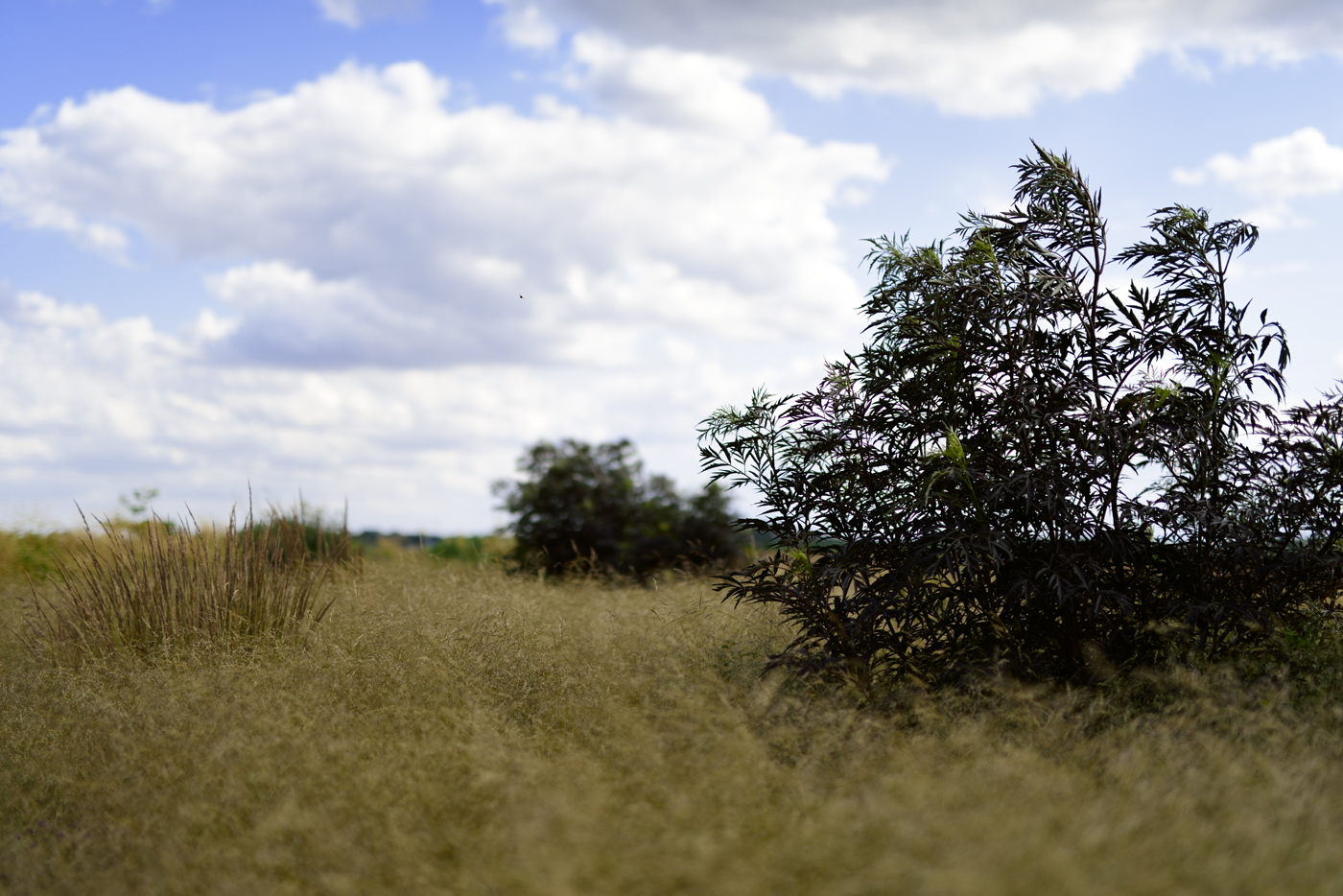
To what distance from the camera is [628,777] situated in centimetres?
376

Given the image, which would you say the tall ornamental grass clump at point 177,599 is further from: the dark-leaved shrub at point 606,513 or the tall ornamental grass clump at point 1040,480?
the dark-leaved shrub at point 606,513

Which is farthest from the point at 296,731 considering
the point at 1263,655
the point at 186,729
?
the point at 1263,655

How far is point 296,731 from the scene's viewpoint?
4543mm

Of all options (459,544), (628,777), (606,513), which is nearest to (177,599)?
(628,777)

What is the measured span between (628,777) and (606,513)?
916 centimetres

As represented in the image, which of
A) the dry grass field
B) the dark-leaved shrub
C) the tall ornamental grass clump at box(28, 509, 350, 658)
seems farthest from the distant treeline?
the dry grass field

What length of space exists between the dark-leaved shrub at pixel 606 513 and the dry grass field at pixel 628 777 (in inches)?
247

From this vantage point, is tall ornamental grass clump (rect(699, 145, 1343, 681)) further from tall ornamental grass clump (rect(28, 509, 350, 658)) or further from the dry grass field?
tall ornamental grass clump (rect(28, 509, 350, 658))

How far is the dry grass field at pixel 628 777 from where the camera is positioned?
2834 mm

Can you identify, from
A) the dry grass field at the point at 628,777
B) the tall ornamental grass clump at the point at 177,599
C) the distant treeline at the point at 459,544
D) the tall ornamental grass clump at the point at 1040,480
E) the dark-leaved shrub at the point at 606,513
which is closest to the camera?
the dry grass field at the point at 628,777

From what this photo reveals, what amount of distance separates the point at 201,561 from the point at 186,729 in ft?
7.67

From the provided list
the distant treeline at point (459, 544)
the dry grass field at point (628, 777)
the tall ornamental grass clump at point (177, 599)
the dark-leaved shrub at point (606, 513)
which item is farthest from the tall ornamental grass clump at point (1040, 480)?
the distant treeline at point (459, 544)

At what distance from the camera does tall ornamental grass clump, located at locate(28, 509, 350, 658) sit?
6586 mm

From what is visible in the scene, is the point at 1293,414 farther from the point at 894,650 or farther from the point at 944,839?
the point at 944,839
